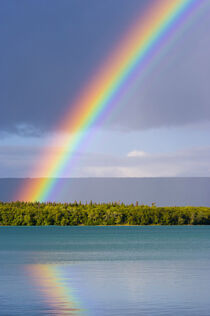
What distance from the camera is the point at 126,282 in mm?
61156

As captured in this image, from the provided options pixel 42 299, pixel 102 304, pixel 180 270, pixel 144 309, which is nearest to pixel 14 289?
pixel 42 299

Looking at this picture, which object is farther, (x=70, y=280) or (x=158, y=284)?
(x=70, y=280)

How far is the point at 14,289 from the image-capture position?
55281 millimetres

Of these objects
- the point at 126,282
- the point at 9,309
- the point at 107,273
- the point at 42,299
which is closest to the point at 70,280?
the point at 126,282

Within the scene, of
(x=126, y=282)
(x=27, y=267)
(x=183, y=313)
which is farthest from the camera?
(x=27, y=267)

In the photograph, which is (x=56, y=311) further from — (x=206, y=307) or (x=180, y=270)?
(x=180, y=270)

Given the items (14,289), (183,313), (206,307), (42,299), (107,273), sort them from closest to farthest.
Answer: (183,313), (206,307), (42,299), (14,289), (107,273)

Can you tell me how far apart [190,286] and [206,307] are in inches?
483

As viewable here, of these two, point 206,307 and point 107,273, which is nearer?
point 206,307

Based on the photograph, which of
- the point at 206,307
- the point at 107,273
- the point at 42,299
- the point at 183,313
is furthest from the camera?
the point at 107,273

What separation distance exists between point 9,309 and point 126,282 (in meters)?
20.4

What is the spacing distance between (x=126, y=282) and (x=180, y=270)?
17156 millimetres

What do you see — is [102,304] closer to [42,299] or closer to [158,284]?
[42,299]

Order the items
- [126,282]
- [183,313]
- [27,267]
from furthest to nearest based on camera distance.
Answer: [27,267] < [126,282] < [183,313]
